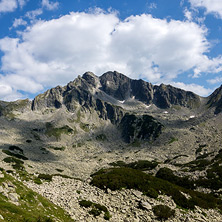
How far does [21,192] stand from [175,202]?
21.2 m

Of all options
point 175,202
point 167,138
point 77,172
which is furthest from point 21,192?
point 167,138

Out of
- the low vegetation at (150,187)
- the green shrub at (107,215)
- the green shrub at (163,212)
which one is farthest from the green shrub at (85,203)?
the green shrub at (163,212)

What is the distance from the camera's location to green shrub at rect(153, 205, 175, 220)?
74.1ft

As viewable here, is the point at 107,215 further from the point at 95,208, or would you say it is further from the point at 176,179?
the point at 176,179

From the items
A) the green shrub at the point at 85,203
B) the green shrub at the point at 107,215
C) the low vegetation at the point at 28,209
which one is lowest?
the green shrub at the point at 107,215

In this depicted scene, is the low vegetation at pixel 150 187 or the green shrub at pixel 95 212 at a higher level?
the low vegetation at pixel 150 187

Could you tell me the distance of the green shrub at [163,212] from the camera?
22.6 m

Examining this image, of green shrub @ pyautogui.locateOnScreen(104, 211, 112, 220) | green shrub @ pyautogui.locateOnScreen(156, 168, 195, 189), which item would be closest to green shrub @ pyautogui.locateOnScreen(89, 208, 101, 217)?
green shrub @ pyautogui.locateOnScreen(104, 211, 112, 220)

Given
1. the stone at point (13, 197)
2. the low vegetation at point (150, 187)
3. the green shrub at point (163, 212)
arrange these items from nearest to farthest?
the stone at point (13, 197)
the green shrub at point (163, 212)
the low vegetation at point (150, 187)

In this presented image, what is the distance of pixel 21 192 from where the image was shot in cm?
1927

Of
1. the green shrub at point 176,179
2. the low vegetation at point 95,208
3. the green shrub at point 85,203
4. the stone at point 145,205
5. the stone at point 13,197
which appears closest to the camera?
the stone at point 13,197

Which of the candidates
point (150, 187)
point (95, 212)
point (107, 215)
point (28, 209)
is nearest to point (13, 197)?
point (28, 209)

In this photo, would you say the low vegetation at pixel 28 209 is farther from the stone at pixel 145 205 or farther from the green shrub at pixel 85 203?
the stone at pixel 145 205

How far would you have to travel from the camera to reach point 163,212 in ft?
75.8
